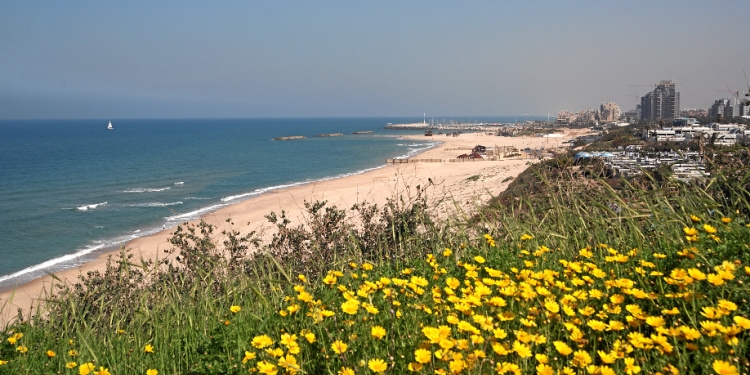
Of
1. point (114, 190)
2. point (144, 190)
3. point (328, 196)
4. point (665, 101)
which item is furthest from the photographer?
point (665, 101)

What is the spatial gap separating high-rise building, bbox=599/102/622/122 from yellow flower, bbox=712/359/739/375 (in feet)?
463

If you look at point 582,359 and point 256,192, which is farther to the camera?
point 256,192

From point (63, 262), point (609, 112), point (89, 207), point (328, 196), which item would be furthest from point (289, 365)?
point (609, 112)

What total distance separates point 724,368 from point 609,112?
148 m

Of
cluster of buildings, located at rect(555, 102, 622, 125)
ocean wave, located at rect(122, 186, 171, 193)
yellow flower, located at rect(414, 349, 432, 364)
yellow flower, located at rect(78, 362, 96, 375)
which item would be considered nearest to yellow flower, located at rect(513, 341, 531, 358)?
yellow flower, located at rect(414, 349, 432, 364)

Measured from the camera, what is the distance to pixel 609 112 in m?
138

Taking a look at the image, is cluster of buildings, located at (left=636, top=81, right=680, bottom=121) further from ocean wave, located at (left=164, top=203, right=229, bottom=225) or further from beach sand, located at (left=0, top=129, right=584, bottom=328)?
ocean wave, located at (left=164, top=203, right=229, bottom=225)

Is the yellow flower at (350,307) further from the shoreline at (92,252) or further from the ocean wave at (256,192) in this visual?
the ocean wave at (256,192)

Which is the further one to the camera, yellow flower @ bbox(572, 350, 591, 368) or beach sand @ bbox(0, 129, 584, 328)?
beach sand @ bbox(0, 129, 584, 328)

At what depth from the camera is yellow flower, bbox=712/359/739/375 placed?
1.92 meters

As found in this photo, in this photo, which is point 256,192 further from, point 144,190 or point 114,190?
point 114,190

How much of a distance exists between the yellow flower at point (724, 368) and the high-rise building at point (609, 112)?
141258 mm

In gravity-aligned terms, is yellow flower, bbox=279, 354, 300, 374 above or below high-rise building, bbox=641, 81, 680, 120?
below

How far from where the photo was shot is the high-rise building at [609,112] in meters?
135
